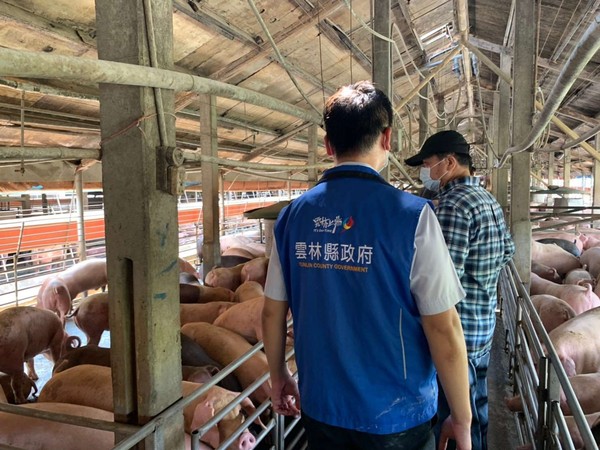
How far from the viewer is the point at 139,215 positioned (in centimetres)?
154

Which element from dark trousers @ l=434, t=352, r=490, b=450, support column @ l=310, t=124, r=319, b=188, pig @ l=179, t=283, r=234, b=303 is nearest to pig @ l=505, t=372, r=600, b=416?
dark trousers @ l=434, t=352, r=490, b=450

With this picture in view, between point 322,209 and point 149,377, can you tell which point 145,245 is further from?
point 322,209

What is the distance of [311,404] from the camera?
122 centimetres

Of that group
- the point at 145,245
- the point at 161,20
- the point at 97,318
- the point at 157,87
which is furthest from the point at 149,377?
the point at 97,318

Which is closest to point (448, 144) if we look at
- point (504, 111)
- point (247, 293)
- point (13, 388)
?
point (247, 293)

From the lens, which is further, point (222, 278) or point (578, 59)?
point (222, 278)

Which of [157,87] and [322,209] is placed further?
[157,87]

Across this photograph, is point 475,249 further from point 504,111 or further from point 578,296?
point 504,111

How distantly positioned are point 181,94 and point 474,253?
501cm

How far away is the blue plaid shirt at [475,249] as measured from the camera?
186 centimetres

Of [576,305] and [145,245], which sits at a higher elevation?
[145,245]

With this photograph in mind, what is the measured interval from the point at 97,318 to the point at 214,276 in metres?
1.59

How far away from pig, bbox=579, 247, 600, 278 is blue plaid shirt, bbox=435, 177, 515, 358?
5.94 meters

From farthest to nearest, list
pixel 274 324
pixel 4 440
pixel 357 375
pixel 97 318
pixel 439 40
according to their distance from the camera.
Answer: pixel 439 40 < pixel 97 318 < pixel 4 440 < pixel 274 324 < pixel 357 375
